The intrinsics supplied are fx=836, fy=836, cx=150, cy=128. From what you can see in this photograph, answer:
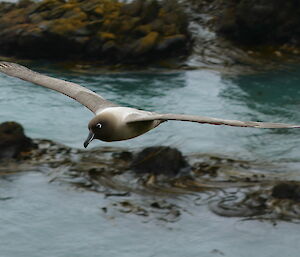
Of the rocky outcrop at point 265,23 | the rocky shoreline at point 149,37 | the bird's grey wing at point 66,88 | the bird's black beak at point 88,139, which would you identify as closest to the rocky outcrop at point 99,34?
the rocky shoreline at point 149,37

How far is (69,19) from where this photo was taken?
26812 millimetres

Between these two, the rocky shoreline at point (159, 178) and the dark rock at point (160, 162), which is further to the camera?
the dark rock at point (160, 162)

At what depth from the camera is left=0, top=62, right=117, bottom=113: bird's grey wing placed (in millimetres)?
10812

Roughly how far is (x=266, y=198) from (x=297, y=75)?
9019mm

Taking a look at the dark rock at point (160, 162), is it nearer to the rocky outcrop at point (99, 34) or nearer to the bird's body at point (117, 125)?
the rocky outcrop at point (99, 34)

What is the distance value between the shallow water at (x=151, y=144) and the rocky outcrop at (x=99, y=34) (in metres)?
0.79

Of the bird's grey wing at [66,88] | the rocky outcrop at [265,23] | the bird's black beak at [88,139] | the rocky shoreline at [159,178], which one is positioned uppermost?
the rocky outcrop at [265,23]

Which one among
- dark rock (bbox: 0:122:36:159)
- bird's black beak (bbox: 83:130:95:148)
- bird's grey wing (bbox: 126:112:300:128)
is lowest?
dark rock (bbox: 0:122:36:159)

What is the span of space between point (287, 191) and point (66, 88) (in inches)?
277

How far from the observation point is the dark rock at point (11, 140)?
19109mm

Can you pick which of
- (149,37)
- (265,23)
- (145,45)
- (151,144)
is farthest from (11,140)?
(265,23)

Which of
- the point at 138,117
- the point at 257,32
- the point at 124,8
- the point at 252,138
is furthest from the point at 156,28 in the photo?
the point at 138,117

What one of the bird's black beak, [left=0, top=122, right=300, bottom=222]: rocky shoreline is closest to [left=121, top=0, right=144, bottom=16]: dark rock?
[left=0, top=122, right=300, bottom=222]: rocky shoreline

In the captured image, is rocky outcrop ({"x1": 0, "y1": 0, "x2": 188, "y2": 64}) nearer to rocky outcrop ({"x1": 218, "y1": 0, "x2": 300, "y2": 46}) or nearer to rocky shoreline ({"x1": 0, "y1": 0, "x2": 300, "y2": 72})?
rocky shoreline ({"x1": 0, "y1": 0, "x2": 300, "y2": 72})
